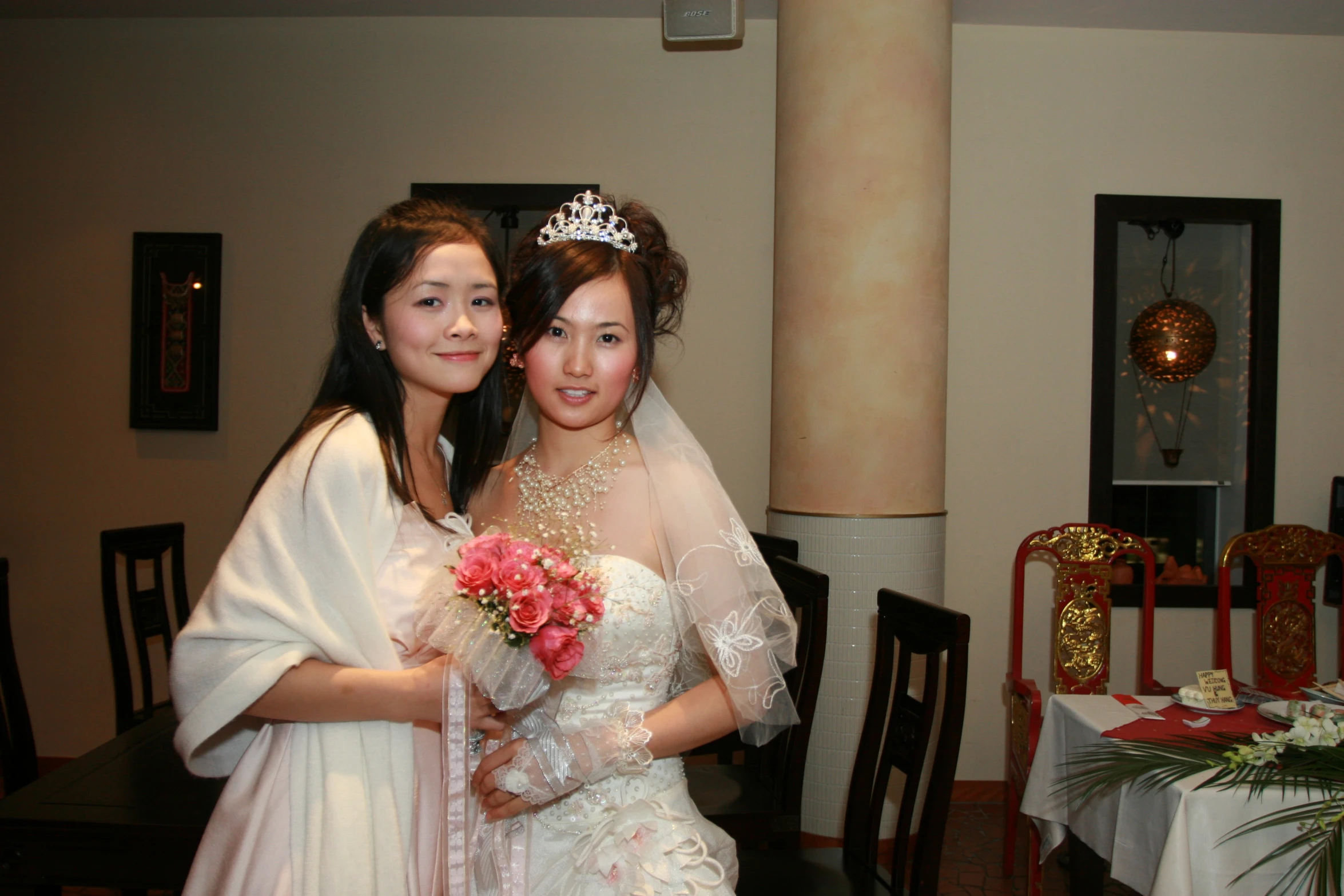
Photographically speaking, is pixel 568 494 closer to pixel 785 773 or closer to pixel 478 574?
pixel 478 574

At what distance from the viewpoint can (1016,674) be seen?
3.33m

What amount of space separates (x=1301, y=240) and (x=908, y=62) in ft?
7.10

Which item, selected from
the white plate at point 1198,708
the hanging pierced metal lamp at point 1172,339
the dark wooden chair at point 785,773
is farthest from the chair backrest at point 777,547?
the hanging pierced metal lamp at point 1172,339

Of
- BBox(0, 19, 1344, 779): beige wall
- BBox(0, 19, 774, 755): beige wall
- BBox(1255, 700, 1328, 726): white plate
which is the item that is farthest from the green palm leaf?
BBox(0, 19, 774, 755): beige wall

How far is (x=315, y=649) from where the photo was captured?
4.52 ft

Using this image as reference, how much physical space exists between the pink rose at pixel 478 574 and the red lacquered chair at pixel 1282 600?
313 cm

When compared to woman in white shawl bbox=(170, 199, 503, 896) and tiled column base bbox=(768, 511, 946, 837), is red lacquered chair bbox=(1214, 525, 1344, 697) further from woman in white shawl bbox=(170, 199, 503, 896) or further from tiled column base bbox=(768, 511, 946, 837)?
woman in white shawl bbox=(170, 199, 503, 896)

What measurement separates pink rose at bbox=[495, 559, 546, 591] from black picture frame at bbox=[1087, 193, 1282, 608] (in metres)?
3.48

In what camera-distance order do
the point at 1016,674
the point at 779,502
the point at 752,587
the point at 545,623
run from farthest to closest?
the point at 779,502 < the point at 1016,674 < the point at 752,587 < the point at 545,623

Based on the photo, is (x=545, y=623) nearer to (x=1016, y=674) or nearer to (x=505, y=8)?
(x=1016, y=674)

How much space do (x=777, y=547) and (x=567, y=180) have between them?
2037 millimetres

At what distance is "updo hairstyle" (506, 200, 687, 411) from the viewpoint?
161 cm

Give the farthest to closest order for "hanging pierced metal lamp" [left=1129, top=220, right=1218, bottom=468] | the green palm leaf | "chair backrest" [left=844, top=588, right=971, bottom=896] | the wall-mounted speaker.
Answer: "hanging pierced metal lamp" [left=1129, top=220, right=1218, bottom=468]
the wall-mounted speaker
the green palm leaf
"chair backrest" [left=844, top=588, right=971, bottom=896]

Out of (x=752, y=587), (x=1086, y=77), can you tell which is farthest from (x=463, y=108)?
(x=752, y=587)
